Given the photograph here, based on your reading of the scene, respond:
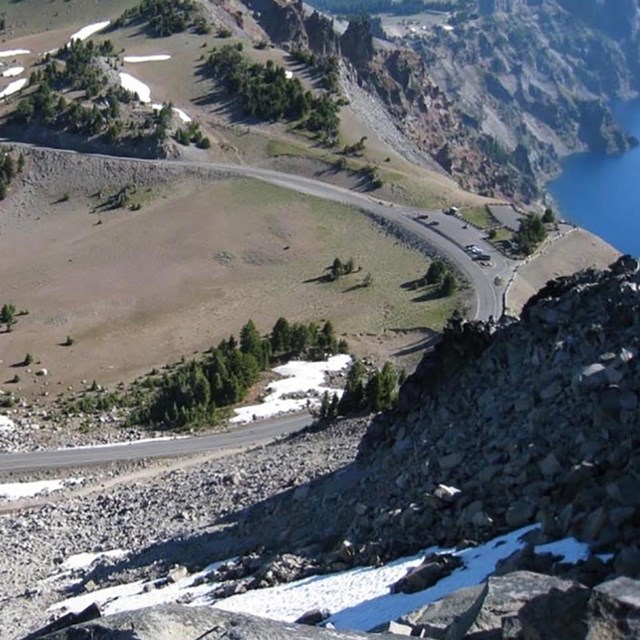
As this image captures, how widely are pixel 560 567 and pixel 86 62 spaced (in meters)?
99.2

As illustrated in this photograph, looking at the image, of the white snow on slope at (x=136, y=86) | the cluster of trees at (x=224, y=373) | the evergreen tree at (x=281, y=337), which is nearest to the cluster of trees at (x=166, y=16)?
the white snow on slope at (x=136, y=86)

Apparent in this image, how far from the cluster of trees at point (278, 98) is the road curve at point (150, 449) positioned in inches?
2204

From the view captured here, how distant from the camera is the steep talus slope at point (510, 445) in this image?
16.5 metres

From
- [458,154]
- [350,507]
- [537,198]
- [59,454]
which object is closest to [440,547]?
[350,507]

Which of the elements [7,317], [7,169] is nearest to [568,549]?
[7,317]

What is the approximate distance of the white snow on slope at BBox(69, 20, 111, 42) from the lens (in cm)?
12250

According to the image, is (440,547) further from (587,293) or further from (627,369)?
(587,293)

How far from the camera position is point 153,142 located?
300 feet

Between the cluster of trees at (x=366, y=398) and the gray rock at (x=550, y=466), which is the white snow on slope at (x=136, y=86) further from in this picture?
the gray rock at (x=550, y=466)

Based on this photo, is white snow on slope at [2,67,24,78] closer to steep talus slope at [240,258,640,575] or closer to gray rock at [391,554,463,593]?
steep talus slope at [240,258,640,575]

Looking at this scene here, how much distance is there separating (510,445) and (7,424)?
116 feet

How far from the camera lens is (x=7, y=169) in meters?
87.9

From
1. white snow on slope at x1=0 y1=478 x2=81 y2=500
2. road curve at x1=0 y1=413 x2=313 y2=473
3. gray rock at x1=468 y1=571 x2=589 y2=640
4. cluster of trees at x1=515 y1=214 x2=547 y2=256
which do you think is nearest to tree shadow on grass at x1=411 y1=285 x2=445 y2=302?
cluster of trees at x1=515 y1=214 x2=547 y2=256

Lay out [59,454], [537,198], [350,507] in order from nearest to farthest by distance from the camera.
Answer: [350,507] < [59,454] < [537,198]
